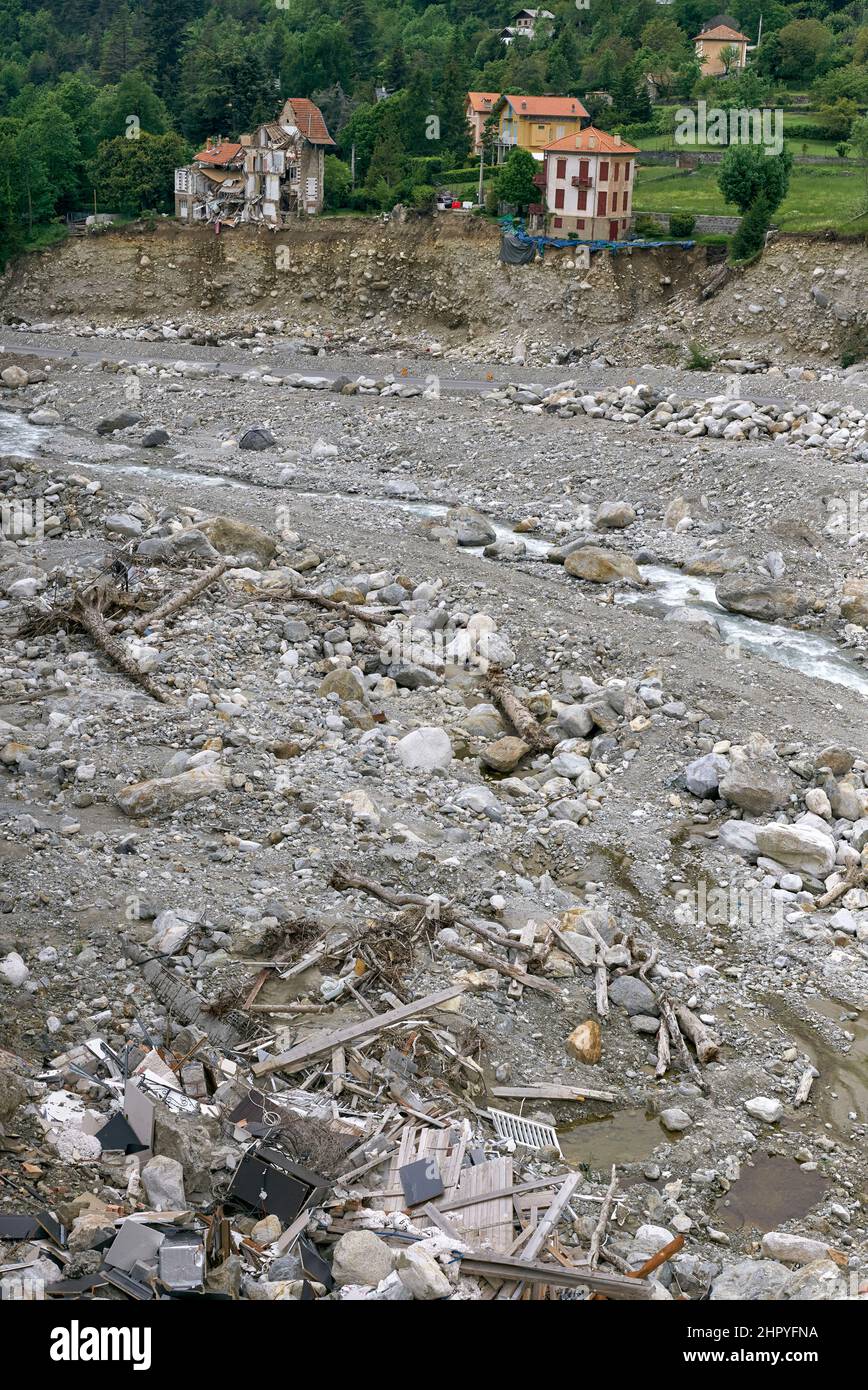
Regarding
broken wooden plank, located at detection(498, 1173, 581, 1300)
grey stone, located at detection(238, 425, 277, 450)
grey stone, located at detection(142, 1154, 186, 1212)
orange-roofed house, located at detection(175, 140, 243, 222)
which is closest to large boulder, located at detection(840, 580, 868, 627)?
broken wooden plank, located at detection(498, 1173, 581, 1300)

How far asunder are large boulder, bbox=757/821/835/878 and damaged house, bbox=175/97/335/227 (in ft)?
139

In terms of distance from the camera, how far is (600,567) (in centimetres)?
2198

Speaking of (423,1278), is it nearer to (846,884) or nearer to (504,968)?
(504,968)

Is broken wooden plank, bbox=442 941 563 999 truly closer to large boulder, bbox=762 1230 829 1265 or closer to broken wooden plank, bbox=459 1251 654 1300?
large boulder, bbox=762 1230 829 1265

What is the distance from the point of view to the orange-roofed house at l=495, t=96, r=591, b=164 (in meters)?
51.1

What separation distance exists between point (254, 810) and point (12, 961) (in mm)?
3436

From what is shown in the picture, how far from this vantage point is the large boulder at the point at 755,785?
1411 cm

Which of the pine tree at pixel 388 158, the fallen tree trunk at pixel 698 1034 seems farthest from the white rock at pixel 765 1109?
the pine tree at pixel 388 158

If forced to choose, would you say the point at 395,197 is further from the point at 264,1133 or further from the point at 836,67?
the point at 264,1133

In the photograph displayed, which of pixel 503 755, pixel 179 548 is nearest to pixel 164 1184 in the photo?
pixel 503 755

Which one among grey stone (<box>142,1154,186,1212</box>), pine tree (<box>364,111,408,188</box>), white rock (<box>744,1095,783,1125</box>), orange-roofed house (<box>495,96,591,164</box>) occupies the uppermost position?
orange-roofed house (<box>495,96,591,164</box>)

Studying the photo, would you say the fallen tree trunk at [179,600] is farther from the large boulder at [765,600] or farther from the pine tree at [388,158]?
the pine tree at [388,158]

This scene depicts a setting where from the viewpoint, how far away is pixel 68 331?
46.3 metres
